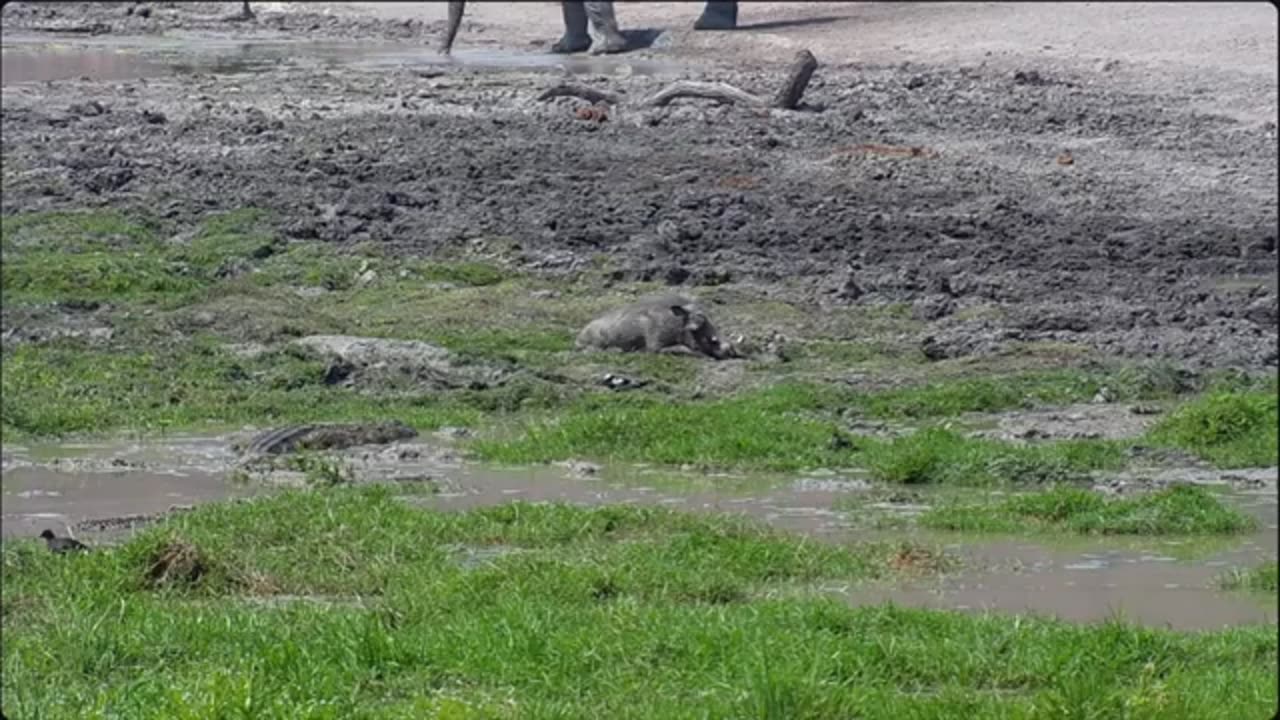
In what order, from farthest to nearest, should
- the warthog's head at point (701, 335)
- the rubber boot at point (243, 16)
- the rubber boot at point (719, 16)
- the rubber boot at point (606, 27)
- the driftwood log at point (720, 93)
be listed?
the rubber boot at point (243, 16) → the rubber boot at point (719, 16) → the rubber boot at point (606, 27) → the driftwood log at point (720, 93) → the warthog's head at point (701, 335)

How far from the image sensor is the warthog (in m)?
14.3

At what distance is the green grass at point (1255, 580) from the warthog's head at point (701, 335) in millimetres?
5320

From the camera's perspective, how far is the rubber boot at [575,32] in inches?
1221

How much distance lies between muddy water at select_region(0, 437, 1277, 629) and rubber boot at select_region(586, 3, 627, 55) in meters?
18.9

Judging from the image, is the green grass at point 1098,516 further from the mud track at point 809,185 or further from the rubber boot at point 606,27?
the rubber boot at point 606,27

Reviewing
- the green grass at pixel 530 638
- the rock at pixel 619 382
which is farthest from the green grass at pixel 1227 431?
the rock at pixel 619 382

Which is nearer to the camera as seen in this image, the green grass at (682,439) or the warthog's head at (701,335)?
the green grass at (682,439)

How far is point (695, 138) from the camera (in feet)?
71.4

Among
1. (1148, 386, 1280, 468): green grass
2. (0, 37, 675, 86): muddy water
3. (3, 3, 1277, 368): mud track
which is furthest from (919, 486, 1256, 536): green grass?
(0, 37, 675, 86): muddy water

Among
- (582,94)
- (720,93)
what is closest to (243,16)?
(582,94)

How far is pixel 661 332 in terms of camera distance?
14.3 m

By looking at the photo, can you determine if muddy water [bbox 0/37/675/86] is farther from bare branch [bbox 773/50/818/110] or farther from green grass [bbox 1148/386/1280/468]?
green grass [bbox 1148/386/1280/468]

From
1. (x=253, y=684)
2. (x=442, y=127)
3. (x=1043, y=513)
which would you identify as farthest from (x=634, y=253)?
(x=253, y=684)

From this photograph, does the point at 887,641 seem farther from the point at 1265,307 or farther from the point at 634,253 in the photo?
the point at 634,253
